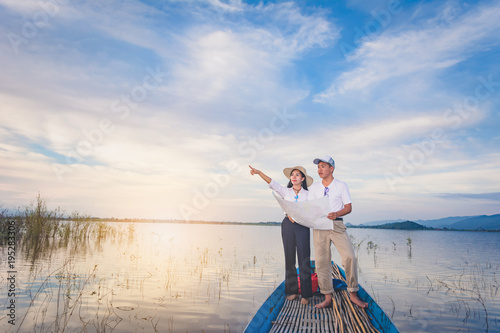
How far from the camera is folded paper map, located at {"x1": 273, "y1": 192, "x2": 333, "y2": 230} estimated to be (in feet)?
15.1

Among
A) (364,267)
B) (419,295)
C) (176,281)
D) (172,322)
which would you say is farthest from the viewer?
(364,267)

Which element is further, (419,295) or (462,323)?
(419,295)

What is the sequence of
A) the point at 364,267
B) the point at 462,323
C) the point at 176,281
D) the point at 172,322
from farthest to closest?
the point at 364,267 → the point at 176,281 → the point at 462,323 → the point at 172,322

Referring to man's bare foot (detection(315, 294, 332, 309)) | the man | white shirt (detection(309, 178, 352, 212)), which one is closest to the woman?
the man

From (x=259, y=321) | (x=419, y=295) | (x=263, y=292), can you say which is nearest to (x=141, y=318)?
(x=259, y=321)

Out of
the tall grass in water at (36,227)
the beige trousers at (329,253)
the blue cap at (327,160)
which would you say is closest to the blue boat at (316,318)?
the beige trousers at (329,253)

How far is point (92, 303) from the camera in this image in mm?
6980

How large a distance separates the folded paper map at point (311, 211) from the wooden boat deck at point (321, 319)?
1268 mm

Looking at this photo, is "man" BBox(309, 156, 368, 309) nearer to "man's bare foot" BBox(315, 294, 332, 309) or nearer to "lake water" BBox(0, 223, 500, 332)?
"man's bare foot" BBox(315, 294, 332, 309)

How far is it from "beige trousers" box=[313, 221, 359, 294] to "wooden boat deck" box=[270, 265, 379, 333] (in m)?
0.33

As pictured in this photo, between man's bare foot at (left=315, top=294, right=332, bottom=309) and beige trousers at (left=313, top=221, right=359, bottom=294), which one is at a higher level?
beige trousers at (left=313, top=221, right=359, bottom=294)

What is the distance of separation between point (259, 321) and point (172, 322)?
274cm

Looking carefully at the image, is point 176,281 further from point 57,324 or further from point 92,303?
point 57,324

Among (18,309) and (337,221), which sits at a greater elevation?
(337,221)
